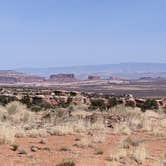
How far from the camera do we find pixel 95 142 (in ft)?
66.5

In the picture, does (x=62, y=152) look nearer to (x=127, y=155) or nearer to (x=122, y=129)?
(x=127, y=155)

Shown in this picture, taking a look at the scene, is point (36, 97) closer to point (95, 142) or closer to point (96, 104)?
point (96, 104)

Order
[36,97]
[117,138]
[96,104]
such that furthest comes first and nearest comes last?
1. [36,97]
2. [96,104]
3. [117,138]

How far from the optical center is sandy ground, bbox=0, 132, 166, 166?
14.6 meters

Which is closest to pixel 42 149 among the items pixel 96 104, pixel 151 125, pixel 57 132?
pixel 57 132

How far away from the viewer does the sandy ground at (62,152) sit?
48.1 ft

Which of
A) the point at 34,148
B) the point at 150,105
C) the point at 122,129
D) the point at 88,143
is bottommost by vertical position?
the point at 150,105

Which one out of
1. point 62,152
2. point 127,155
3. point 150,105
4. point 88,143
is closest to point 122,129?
point 88,143

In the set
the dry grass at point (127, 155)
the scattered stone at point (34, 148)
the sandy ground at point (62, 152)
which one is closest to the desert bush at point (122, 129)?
the sandy ground at point (62, 152)

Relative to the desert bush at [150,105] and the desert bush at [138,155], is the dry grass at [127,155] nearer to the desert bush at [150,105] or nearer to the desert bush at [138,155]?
the desert bush at [138,155]

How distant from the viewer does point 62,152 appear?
56.0ft

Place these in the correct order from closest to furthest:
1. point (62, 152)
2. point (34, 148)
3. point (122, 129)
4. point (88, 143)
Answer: point (62, 152), point (34, 148), point (88, 143), point (122, 129)

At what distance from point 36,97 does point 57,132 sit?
3044 cm

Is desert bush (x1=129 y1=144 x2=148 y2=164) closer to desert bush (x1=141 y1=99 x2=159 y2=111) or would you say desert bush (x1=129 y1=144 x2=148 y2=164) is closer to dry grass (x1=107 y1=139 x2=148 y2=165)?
dry grass (x1=107 y1=139 x2=148 y2=165)
